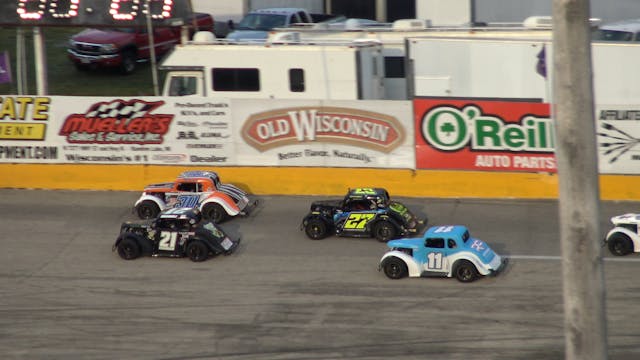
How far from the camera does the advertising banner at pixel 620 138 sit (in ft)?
62.1

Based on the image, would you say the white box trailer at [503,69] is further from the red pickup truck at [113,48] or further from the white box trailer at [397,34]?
the red pickup truck at [113,48]

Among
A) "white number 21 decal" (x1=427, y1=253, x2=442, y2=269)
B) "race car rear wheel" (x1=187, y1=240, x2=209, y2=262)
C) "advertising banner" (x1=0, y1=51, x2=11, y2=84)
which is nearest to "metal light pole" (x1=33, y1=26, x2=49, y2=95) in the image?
"advertising banner" (x1=0, y1=51, x2=11, y2=84)

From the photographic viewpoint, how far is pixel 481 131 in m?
19.7

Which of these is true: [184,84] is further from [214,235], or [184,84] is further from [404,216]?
[404,216]

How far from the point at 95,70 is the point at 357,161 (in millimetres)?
15779

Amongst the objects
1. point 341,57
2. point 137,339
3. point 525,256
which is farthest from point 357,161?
point 137,339

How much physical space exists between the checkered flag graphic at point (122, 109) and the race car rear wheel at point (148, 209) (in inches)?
110

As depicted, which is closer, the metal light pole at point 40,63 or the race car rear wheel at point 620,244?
the race car rear wheel at point 620,244

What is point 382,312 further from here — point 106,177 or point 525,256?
point 106,177

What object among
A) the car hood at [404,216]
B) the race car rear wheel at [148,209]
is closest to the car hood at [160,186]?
the race car rear wheel at [148,209]

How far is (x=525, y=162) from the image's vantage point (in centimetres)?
1952

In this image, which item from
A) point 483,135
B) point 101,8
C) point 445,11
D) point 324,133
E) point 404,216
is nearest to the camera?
point 404,216

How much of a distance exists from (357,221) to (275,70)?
5945 millimetres

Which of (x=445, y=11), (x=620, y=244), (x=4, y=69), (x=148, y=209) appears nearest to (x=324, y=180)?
(x=148, y=209)
